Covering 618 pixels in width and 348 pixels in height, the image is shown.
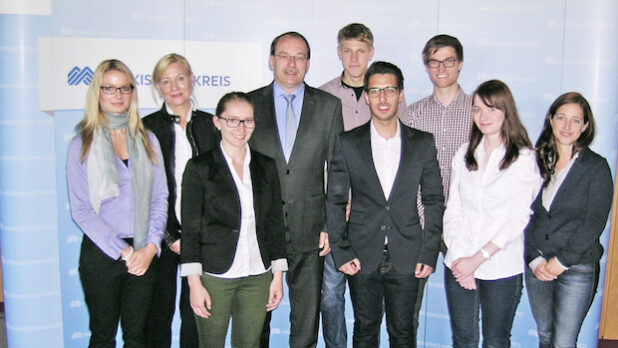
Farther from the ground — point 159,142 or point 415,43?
point 415,43

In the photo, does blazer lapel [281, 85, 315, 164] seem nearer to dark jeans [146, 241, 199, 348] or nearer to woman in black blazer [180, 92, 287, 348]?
woman in black blazer [180, 92, 287, 348]

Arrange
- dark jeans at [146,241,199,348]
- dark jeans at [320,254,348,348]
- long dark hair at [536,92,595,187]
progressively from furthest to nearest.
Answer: dark jeans at [320,254,348,348]
dark jeans at [146,241,199,348]
long dark hair at [536,92,595,187]

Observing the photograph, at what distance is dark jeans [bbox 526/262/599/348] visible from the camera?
8.12 feet

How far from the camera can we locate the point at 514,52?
337 cm

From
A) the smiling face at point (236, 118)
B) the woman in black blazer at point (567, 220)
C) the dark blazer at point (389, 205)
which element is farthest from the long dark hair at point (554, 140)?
the smiling face at point (236, 118)

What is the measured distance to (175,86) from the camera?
9.21ft

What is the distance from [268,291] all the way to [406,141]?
3.44 feet

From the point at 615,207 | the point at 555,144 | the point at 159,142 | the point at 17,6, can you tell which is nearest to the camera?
the point at 555,144

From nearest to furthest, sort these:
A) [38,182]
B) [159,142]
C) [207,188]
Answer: [207,188] → [159,142] → [38,182]

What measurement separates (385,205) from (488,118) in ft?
2.17

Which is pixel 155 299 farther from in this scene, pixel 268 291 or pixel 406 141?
pixel 406 141

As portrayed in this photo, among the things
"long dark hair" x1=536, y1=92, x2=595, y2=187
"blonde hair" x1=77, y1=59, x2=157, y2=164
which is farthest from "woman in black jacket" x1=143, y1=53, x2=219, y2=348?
"long dark hair" x1=536, y1=92, x2=595, y2=187

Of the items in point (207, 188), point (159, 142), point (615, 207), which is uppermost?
point (159, 142)

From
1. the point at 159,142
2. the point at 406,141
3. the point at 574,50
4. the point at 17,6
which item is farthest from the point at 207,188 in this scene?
the point at 574,50
